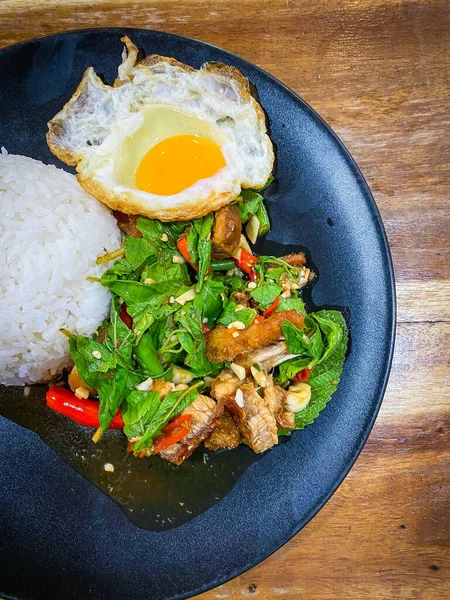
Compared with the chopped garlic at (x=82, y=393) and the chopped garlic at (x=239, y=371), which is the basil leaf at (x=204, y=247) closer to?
the chopped garlic at (x=239, y=371)

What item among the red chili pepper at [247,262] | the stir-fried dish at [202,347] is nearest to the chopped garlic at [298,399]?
the stir-fried dish at [202,347]

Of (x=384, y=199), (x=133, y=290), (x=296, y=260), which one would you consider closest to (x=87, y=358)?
(x=133, y=290)

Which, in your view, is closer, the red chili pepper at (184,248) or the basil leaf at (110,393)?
the basil leaf at (110,393)

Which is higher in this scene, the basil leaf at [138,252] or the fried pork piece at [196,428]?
the basil leaf at [138,252]

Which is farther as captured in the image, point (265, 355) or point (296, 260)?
point (296, 260)

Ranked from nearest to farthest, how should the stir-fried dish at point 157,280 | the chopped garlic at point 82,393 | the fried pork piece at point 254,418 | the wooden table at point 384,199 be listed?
the fried pork piece at point 254,418 < the stir-fried dish at point 157,280 < the chopped garlic at point 82,393 < the wooden table at point 384,199

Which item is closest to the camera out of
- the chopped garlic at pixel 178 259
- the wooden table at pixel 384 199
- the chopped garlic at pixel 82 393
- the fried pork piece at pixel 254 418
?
the fried pork piece at pixel 254 418

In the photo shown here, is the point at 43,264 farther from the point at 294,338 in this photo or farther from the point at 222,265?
the point at 294,338

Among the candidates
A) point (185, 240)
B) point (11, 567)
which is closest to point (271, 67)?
point (185, 240)
